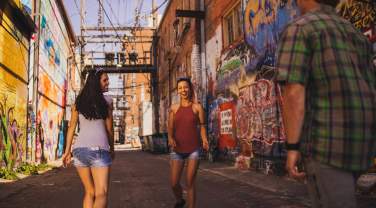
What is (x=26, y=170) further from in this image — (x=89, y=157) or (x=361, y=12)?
(x=361, y=12)

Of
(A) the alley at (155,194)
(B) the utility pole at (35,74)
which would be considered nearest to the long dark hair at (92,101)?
(A) the alley at (155,194)

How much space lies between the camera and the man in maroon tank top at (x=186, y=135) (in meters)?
4.81

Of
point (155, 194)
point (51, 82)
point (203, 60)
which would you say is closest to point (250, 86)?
point (155, 194)

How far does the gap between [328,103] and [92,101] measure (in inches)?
96.5

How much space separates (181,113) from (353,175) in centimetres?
315

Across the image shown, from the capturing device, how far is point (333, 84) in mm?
1968

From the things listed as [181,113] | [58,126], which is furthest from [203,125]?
[58,126]

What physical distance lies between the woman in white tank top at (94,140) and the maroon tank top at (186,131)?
42.6 inches

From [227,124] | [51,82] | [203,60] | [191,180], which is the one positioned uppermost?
[203,60]

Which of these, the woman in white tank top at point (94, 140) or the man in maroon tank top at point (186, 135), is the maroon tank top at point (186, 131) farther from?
the woman in white tank top at point (94, 140)

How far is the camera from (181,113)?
196 inches

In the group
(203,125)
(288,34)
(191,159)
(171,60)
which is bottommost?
(191,159)

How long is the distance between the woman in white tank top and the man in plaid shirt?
2.17m

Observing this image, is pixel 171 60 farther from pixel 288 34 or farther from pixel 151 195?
pixel 288 34
